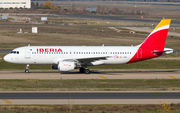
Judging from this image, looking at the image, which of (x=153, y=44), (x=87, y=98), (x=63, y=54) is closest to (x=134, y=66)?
(x=153, y=44)

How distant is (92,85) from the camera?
115ft

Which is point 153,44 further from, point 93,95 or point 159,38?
point 93,95

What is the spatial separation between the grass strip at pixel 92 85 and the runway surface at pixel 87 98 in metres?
2.15

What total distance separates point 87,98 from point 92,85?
283 inches

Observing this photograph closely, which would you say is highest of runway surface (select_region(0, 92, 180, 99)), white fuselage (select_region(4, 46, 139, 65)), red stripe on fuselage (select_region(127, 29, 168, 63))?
red stripe on fuselage (select_region(127, 29, 168, 63))

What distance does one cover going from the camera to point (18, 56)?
42.9 meters

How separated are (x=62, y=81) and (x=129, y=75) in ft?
36.1

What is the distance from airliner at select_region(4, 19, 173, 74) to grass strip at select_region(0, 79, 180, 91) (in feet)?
18.8

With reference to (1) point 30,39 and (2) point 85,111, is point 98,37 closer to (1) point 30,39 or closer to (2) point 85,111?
(1) point 30,39

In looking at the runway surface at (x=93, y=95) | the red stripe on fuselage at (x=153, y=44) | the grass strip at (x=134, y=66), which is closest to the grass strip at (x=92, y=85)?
the runway surface at (x=93, y=95)

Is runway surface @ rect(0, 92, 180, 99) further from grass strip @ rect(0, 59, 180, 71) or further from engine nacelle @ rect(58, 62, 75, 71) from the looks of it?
grass strip @ rect(0, 59, 180, 71)

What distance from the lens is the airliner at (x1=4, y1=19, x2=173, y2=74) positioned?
141 ft

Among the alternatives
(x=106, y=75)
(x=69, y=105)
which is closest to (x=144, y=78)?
(x=106, y=75)

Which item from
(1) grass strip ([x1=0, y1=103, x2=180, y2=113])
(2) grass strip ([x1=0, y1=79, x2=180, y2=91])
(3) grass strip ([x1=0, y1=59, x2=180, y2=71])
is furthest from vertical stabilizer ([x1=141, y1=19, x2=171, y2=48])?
(1) grass strip ([x1=0, y1=103, x2=180, y2=113])
